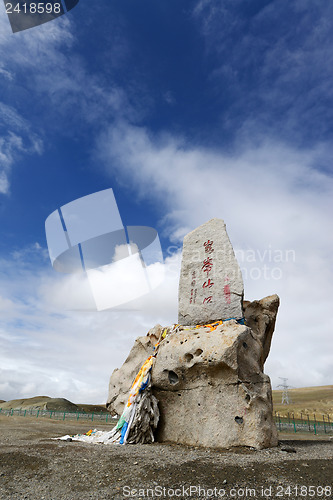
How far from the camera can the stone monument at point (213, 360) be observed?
27.7ft

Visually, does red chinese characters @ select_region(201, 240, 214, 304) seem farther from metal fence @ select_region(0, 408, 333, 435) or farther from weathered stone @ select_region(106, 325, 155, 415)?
metal fence @ select_region(0, 408, 333, 435)

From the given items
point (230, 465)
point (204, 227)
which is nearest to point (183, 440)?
point (230, 465)

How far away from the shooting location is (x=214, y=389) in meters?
8.91

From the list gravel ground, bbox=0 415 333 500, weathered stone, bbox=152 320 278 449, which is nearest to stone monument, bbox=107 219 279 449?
weathered stone, bbox=152 320 278 449

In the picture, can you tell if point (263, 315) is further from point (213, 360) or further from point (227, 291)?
point (213, 360)

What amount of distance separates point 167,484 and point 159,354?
4837 mm

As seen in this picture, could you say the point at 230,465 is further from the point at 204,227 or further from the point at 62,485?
the point at 204,227

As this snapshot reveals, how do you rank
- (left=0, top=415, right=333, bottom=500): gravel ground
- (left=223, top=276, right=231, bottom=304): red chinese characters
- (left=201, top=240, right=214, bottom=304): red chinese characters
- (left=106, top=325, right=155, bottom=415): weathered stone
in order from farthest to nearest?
(left=106, top=325, right=155, bottom=415): weathered stone < (left=201, top=240, right=214, bottom=304): red chinese characters < (left=223, top=276, right=231, bottom=304): red chinese characters < (left=0, top=415, right=333, bottom=500): gravel ground

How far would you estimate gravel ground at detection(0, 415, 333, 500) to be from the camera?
16.9 feet

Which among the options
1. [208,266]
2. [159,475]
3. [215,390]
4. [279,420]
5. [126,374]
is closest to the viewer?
[159,475]

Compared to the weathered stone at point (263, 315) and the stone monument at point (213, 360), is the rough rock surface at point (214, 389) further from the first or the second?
the weathered stone at point (263, 315)

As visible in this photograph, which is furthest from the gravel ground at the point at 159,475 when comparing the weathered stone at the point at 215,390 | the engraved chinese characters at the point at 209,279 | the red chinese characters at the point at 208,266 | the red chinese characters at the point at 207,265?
the red chinese characters at the point at 207,265

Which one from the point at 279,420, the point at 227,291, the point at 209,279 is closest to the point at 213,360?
the point at 227,291

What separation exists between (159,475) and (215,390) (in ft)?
11.3
